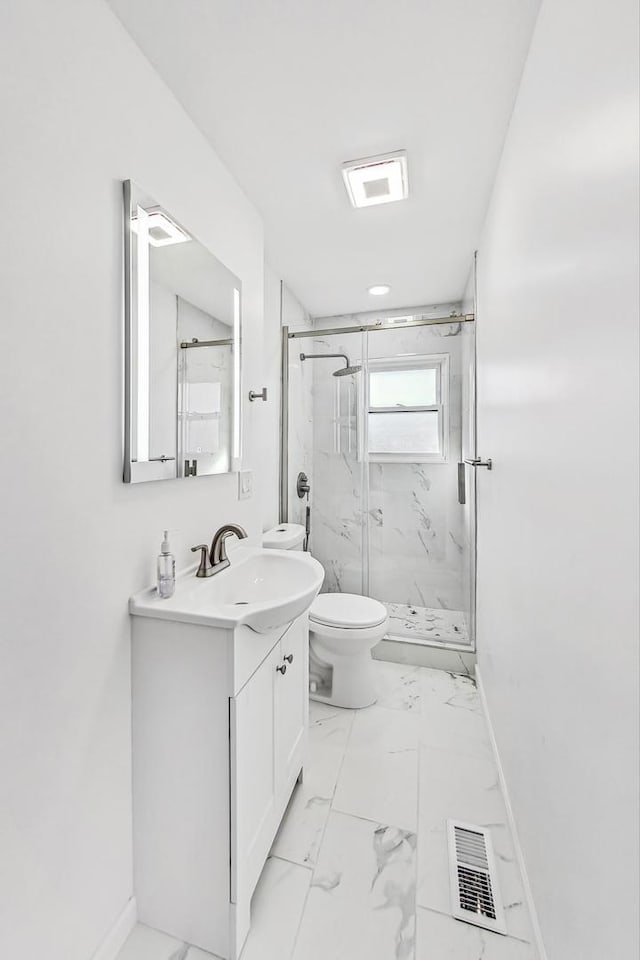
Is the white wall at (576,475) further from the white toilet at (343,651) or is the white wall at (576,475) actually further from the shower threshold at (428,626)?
the shower threshold at (428,626)

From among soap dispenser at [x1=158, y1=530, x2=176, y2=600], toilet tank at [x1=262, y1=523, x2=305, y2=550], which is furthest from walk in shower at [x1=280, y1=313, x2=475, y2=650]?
soap dispenser at [x1=158, y1=530, x2=176, y2=600]

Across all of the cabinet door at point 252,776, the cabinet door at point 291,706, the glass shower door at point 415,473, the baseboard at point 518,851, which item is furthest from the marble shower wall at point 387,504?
the cabinet door at point 252,776

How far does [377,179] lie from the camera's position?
1651 millimetres

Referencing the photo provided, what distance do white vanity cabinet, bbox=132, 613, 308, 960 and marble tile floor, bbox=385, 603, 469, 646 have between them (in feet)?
5.20

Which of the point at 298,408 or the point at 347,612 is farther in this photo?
the point at 298,408

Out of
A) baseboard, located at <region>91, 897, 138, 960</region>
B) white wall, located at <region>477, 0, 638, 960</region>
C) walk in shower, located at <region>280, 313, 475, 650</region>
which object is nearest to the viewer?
white wall, located at <region>477, 0, 638, 960</region>

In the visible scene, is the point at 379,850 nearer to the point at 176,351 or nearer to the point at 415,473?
the point at 176,351

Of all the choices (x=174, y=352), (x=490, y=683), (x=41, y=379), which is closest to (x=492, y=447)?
(x=490, y=683)

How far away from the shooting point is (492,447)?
171 centimetres

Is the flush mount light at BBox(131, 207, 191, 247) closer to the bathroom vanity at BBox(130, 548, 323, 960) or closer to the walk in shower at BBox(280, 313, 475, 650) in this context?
the bathroom vanity at BBox(130, 548, 323, 960)

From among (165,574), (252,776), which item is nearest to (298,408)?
(165,574)

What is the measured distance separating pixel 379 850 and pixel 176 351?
1.71 metres

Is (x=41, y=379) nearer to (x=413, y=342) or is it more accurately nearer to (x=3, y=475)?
(x=3, y=475)

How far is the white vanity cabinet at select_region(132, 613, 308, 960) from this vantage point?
0.99 m
